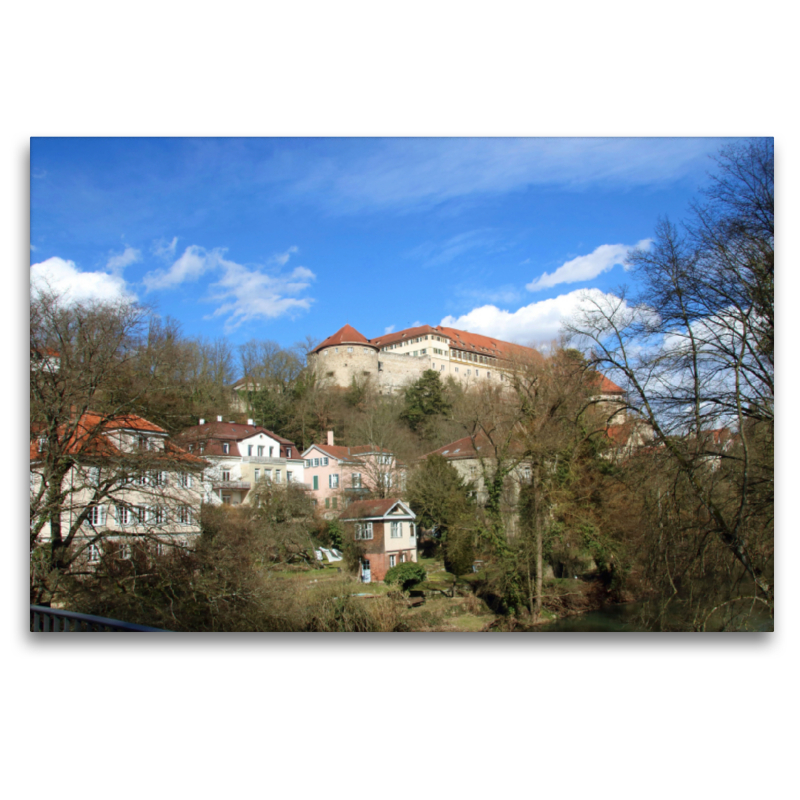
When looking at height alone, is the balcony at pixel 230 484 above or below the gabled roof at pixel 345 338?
below

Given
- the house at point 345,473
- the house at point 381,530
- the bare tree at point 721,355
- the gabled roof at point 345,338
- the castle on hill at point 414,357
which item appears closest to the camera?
the bare tree at point 721,355

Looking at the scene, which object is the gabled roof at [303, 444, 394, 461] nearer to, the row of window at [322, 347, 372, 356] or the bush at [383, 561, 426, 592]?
the row of window at [322, 347, 372, 356]

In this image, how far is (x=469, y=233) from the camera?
4070 millimetres

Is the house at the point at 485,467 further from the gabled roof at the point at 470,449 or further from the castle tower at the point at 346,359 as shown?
the castle tower at the point at 346,359

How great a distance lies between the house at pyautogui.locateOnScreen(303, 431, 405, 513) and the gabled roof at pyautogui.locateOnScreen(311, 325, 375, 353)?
3.50 feet

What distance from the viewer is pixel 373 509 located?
5031 mm

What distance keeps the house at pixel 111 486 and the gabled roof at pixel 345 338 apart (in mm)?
1420

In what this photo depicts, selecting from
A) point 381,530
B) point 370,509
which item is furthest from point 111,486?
point 381,530

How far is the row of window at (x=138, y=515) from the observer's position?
13.0 ft

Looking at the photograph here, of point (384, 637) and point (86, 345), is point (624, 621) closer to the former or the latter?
point (384, 637)

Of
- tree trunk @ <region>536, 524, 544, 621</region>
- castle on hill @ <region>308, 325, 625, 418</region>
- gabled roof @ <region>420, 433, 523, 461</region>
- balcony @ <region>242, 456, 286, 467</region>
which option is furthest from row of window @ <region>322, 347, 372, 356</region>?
tree trunk @ <region>536, 524, 544, 621</region>

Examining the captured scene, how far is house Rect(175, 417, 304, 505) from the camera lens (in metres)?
4.57

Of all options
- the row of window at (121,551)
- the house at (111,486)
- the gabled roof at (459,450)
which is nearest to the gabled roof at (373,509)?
the gabled roof at (459,450)

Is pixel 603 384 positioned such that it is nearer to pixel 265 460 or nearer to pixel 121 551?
pixel 265 460
